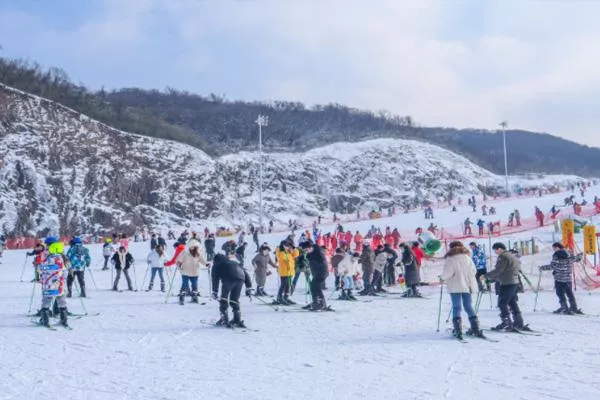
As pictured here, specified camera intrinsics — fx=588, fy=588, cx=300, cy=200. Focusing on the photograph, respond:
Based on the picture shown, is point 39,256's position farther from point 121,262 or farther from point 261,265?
point 261,265

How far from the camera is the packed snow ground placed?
6621 mm

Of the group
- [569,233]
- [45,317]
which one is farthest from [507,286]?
[569,233]

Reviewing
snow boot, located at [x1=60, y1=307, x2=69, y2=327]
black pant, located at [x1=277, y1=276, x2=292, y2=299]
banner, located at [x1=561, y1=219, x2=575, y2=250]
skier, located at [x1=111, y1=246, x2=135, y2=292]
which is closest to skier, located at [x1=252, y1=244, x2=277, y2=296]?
black pant, located at [x1=277, y1=276, x2=292, y2=299]

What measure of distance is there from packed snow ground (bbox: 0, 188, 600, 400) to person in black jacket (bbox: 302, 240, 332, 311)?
407 mm

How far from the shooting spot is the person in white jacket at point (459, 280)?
958 centimetres

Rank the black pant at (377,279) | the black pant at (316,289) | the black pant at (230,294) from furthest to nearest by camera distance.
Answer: the black pant at (377,279) → the black pant at (316,289) → the black pant at (230,294)

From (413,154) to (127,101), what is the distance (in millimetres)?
49607

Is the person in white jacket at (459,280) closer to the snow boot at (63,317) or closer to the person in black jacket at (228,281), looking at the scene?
the person in black jacket at (228,281)

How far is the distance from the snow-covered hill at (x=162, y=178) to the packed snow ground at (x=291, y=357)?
39.8 m

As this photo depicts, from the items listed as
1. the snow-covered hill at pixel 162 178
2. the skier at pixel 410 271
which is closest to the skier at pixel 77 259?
the skier at pixel 410 271

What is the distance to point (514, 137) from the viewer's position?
175 m

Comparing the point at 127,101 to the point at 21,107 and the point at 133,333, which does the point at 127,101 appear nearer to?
the point at 21,107

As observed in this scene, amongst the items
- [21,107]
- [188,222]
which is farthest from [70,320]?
[21,107]

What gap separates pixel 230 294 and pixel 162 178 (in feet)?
169
